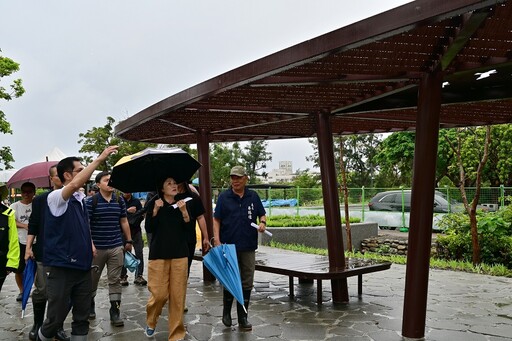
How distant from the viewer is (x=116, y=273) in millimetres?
6625

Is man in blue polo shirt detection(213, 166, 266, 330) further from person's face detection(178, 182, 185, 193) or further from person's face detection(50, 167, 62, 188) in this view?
person's face detection(50, 167, 62, 188)

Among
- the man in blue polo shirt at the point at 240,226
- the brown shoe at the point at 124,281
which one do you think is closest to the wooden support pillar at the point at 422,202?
the man in blue polo shirt at the point at 240,226

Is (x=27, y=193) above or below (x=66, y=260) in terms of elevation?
above

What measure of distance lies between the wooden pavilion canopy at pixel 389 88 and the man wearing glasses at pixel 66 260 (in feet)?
7.22

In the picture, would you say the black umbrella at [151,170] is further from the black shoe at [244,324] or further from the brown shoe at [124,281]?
the brown shoe at [124,281]

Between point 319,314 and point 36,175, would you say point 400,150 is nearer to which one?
point 36,175

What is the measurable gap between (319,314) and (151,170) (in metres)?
2.99

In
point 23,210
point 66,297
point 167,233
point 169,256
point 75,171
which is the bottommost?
point 66,297

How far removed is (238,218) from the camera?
6.27 m

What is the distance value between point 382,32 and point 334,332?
3.62 m

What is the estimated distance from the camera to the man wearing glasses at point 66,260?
15.2ft

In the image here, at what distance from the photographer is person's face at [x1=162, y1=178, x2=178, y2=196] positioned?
5.72 meters

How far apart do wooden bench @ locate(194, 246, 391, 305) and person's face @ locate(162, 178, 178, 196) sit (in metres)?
2.44

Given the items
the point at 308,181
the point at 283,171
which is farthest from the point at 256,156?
the point at 283,171
